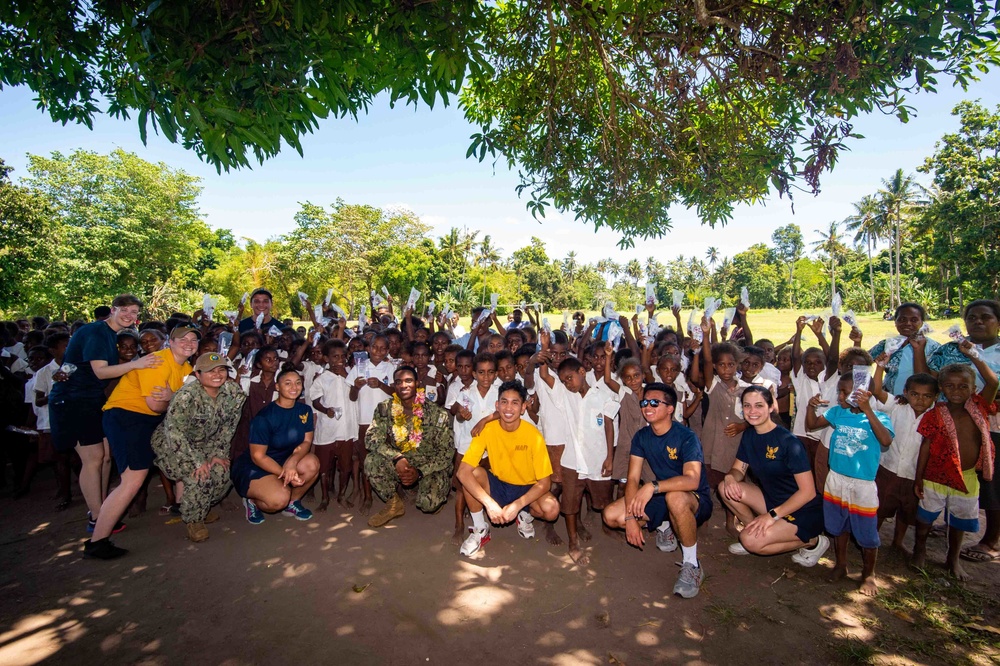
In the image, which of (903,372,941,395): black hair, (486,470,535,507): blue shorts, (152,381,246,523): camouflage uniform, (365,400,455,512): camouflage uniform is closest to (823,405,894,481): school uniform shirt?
(903,372,941,395): black hair

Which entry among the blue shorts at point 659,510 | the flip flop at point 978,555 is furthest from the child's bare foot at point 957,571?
the blue shorts at point 659,510

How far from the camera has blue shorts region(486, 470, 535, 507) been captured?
165 inches

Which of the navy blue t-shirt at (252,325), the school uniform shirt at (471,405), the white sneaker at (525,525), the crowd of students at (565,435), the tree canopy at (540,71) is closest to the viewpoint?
the tree canopy at (540,71)

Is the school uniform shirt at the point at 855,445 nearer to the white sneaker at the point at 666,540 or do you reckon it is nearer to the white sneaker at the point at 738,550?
the white sneaker at the point at 738,550

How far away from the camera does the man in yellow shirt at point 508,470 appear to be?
159 inches

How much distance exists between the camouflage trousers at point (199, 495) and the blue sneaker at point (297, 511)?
2.16 feet

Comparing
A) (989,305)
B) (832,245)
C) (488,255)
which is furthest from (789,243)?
(989,305)

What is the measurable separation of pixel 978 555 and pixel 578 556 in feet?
10.2

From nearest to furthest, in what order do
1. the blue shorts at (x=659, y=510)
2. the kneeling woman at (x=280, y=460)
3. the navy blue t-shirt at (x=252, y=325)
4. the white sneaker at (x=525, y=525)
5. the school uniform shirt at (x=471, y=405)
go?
the blue shorts at (x=659, y=510) < the white sneaker at (x=525, y=525) < the kneeling woman at (x=280, y=460) < the school uniform shirt at (x=471, y=405) < the navy blue t-shirt at (x=252, y=325)

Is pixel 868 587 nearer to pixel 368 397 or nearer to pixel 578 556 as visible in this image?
pixel 578 556

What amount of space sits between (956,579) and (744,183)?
4033mm

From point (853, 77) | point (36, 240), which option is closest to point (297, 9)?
A: point (853, 77)

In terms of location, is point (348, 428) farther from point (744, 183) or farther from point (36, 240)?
point (36, 240)

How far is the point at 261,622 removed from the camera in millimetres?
3115
